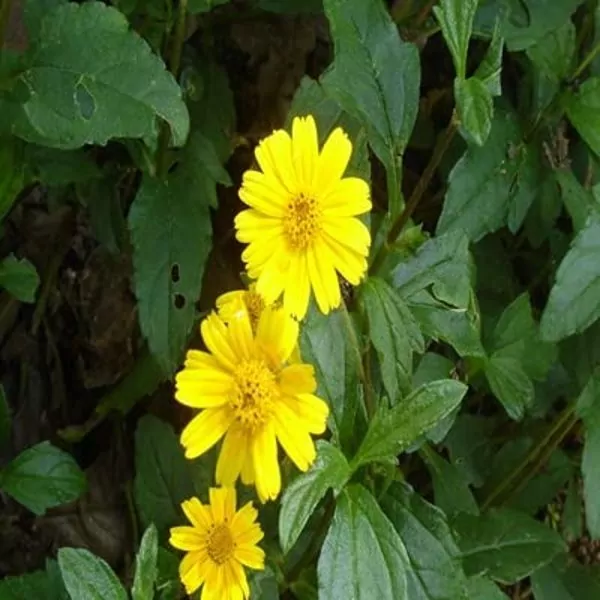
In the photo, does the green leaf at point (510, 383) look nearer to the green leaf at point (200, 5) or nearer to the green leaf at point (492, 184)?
the green leaf at point (492, 184)

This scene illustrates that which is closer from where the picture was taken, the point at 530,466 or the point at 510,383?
the point at 510,383

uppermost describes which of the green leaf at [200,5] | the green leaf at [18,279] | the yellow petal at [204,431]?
the green leaf at [200,5]

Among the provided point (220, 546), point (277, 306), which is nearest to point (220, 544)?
point (220, 546)

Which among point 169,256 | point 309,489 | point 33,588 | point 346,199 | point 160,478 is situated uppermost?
point 346,199

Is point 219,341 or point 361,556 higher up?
point 219,341

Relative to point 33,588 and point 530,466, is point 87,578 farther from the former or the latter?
point 530,466

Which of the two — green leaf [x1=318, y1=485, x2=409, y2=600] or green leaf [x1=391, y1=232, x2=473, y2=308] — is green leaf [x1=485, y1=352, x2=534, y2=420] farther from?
green leaf [x1=318, y1=485, x2=409, y2=600]

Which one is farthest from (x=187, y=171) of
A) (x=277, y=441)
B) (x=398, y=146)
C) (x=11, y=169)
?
(x=277, y=441)

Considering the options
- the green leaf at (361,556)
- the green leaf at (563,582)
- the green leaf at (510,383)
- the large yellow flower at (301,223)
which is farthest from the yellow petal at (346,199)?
the green leaf at (563,582)
